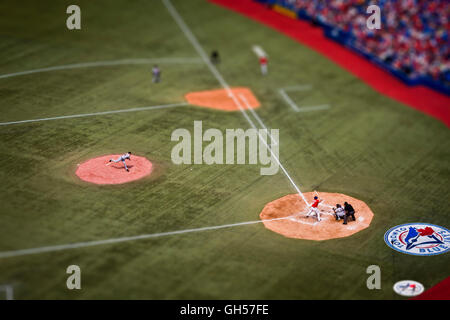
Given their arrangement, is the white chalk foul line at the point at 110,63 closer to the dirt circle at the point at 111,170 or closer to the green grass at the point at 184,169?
the green grass at the point at 184,169

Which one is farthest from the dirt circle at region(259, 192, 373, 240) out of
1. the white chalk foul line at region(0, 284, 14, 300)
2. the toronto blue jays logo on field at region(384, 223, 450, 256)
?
the white chalk foul line at region(0, 284, 14, 300)

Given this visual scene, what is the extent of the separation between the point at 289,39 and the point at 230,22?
18.5 ft

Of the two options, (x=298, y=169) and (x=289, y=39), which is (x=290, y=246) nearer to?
(x=298, y=169)

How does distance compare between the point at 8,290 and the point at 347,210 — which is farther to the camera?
the point at 347,210

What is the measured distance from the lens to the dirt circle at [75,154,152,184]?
38062 millimetres

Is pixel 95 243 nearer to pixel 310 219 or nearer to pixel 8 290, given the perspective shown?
pixel 8 290

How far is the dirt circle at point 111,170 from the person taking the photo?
125 feet

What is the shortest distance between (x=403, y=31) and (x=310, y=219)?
2726 cm

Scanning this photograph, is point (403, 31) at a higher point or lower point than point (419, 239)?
higher

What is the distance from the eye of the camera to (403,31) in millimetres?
57312

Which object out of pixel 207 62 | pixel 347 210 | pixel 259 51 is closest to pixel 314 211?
pixel 347 210

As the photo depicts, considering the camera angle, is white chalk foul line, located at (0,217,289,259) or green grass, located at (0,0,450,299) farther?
white chalk foul line, located at (0,217,289,259)

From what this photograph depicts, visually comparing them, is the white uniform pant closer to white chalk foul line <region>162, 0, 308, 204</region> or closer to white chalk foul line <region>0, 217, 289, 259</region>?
white chalk foul line <region>162, 0, 308, 204</region>

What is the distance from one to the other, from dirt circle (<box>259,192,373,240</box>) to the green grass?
56 cm
